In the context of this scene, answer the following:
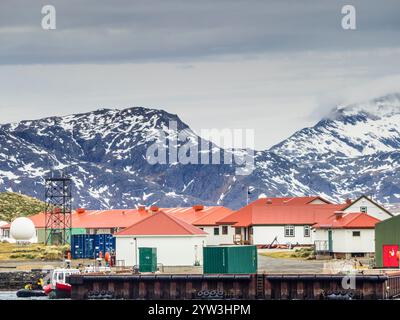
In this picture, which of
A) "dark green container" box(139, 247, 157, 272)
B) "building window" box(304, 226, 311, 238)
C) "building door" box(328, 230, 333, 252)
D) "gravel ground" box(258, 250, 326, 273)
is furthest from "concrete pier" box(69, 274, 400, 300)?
"building window" box(304, 226, 311, 238)

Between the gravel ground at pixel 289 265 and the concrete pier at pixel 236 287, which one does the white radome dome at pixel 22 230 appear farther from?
the concrete pier at pixel 236 287

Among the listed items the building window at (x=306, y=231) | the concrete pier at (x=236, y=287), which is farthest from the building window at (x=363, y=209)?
the concrete pier at (x=236, y=287)

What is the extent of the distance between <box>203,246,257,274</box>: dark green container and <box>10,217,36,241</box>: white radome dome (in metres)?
85.7

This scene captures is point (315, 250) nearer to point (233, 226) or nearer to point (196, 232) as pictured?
point (196, 232)

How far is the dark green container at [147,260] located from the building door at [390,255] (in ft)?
64.5

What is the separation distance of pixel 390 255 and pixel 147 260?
20829 mm

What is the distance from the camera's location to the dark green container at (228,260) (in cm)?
10556

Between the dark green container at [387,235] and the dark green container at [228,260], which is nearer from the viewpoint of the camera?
the dark green container at [228,260]

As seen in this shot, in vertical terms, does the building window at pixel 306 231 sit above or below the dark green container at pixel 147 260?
above

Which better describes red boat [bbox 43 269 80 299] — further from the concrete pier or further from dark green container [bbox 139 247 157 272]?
the concrete pier

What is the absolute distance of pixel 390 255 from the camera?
114 m

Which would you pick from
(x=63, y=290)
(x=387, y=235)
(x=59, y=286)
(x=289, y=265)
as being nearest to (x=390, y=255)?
(x=387, y=235)

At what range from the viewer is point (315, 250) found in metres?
137
